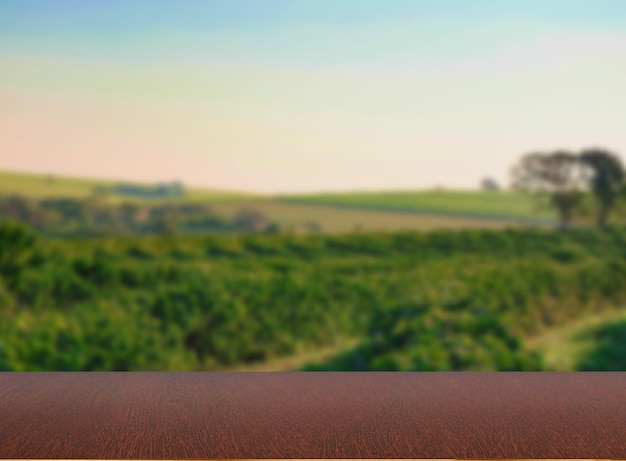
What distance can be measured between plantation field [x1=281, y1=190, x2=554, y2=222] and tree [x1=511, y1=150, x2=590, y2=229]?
0.14 m

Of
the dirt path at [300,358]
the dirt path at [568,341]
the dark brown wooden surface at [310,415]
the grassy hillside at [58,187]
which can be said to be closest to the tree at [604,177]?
the dirt path at [568,341]

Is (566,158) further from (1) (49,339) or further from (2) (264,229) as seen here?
(1) (49,339)

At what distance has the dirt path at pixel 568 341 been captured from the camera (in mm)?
4949

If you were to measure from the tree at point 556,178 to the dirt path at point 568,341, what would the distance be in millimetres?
1278

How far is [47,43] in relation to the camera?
5105mm

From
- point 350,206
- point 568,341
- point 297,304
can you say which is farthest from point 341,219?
point 568,341

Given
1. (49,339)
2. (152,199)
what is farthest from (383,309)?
(49,339)

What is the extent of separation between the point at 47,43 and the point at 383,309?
10.2ft

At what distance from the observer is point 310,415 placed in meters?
1.64

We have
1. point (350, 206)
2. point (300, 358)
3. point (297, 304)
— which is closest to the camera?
point (300, 358)

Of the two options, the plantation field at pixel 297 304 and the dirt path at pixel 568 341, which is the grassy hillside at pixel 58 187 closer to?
the plantation field at pixel 297 304

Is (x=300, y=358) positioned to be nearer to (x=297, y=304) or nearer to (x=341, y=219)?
(x=297, y=304)

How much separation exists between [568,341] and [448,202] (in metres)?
1.88

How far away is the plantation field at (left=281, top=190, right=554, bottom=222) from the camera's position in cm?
606
